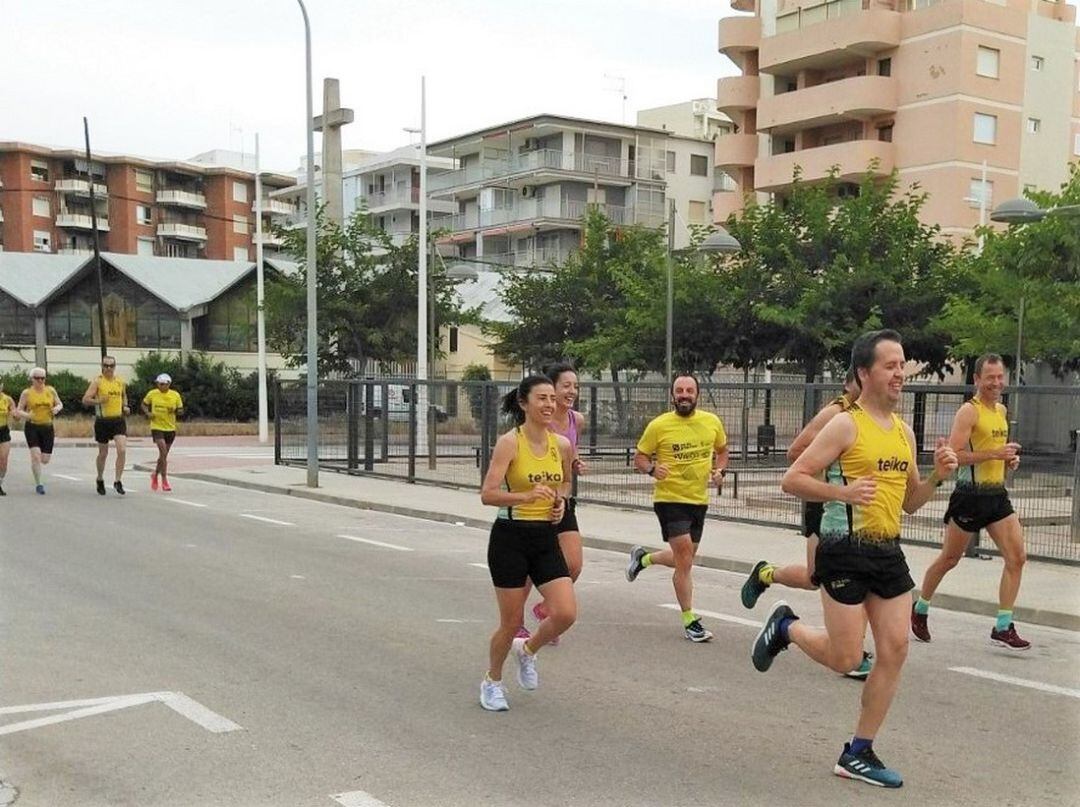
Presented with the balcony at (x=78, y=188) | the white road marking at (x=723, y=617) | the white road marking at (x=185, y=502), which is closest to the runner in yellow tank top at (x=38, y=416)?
the white road marking at (x=185, y=502)

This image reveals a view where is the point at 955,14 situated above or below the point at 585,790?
above

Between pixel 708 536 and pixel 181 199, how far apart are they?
8067 centimetres

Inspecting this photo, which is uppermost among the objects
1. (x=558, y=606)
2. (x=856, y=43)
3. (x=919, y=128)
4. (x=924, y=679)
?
(x=856, y=43)

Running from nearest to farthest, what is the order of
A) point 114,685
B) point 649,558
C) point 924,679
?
point 114,685, point 924,679, point 649,558

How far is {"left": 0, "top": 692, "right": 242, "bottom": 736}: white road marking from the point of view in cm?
541

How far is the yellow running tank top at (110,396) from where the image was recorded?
16312 mm

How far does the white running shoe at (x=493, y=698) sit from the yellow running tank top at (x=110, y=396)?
12083 millimetres

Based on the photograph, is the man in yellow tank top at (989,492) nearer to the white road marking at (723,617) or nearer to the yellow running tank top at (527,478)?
the white road marking at (723,617)

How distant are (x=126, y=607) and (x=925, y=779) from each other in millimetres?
5783

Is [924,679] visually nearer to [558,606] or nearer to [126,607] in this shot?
[558,606]

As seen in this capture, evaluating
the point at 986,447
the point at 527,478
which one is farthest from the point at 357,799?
the point at 986,447

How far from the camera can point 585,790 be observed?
462 cm

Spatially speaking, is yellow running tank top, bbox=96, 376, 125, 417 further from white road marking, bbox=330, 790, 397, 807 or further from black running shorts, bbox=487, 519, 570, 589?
white road marking, bbox=330, 790, 397, 807

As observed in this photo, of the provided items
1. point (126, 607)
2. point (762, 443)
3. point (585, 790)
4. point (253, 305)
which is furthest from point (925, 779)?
point (253, 305)
